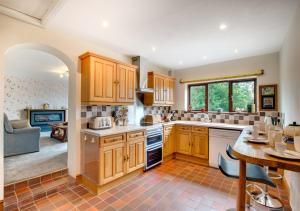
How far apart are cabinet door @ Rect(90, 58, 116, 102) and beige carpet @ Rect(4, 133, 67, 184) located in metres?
1.57

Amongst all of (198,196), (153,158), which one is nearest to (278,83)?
(198,196)

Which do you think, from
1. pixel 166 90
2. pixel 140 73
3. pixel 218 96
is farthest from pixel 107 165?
pixel 218 96

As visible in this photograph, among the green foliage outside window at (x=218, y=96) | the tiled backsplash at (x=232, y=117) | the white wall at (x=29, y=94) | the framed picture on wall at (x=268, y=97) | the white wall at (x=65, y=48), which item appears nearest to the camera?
the white wall at (x=65, y=48)

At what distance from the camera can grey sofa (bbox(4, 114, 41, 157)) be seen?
352 centimetres

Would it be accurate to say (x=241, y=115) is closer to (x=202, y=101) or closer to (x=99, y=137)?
(x=202, y=101)

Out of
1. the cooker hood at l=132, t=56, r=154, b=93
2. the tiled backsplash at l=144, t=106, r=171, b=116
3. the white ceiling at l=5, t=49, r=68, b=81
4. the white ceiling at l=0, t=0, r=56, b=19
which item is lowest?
the tiled backsplash at l=144, t=106, r=171, b=116

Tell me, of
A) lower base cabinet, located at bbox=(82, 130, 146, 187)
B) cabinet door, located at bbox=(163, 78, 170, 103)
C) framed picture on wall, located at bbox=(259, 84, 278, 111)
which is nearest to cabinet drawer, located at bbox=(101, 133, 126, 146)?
lower base cabinet, located at bbox=(82, 130, 146, 187)

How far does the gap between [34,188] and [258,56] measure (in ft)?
16.1

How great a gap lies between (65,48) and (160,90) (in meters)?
2.24

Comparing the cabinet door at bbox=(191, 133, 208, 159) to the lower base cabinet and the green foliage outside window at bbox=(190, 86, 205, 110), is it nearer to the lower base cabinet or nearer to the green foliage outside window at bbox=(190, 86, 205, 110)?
the green foliage outside window at bbox=(190, 86, 205, 110)

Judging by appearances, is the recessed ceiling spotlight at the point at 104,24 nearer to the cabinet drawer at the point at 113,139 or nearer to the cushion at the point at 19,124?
the cabinet drawer at the point at 113,139

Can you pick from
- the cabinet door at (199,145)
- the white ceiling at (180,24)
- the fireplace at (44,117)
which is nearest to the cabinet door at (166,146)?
the cabinet door at (199,145)

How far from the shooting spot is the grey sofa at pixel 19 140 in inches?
139

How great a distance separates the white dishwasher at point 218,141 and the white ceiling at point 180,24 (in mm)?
1678
